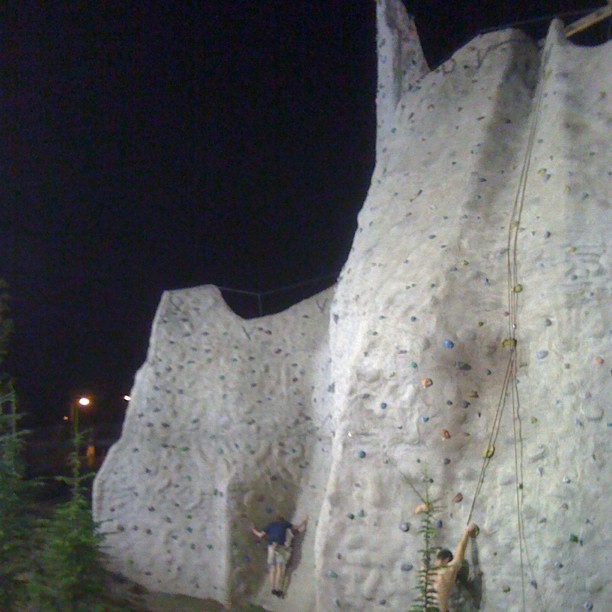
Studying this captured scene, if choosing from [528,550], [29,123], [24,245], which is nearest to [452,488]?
[528,550]

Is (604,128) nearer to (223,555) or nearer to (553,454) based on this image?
(553,454)

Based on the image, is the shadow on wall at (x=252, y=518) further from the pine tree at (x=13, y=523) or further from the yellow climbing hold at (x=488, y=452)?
the yellow climbing hold at (x=488, y=452)

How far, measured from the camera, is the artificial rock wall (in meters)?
4.37

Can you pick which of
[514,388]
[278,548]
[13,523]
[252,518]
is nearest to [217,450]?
[252,518]

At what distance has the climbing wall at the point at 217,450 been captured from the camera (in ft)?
21.4

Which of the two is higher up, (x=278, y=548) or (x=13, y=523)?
(x=13, y=523)

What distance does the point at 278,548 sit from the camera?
629 centimetres

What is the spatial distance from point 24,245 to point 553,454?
9736mm

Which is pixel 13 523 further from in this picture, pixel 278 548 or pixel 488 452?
pixel 488 452

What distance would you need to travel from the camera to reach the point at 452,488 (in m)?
4.60

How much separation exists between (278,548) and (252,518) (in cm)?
40

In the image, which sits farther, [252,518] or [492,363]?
[252,518]

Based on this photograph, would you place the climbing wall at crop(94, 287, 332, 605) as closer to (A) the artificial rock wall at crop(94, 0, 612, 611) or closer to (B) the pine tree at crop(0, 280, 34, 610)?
(A) the artificial rock wall at crop(94, 0, 612, 611)

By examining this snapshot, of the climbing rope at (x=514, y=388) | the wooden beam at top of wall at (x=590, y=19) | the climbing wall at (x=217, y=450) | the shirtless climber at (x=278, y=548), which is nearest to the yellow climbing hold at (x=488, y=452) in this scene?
the climbing rope at (x=514, y=388)
